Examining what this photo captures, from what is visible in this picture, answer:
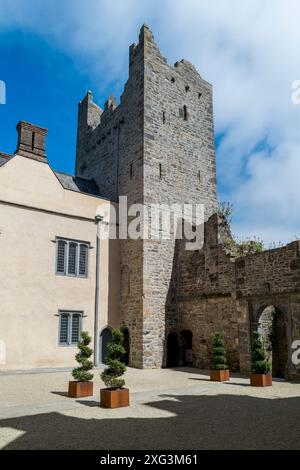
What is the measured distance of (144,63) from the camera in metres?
19.3

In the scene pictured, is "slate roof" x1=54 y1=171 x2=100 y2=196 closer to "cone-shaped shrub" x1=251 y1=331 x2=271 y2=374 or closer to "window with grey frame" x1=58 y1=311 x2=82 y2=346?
"window with grey frame" x1=58 y1=311 x2=82 y2=346

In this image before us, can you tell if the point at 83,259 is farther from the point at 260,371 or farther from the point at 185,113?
the point at 185,113

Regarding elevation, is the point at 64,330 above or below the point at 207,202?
below

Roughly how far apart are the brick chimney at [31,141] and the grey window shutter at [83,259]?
4.23m

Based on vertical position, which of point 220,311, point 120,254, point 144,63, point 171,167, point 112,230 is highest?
point 144,63

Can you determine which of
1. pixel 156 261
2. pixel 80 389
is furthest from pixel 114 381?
pixel 156 261

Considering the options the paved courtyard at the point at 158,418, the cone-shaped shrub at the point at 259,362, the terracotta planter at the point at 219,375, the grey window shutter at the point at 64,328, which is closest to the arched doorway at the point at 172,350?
the grey window shutter at the point at 64,328

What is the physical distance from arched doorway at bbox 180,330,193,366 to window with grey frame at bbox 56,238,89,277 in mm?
5279

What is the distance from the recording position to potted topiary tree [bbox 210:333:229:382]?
1249cm

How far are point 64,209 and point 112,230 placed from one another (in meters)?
2.77

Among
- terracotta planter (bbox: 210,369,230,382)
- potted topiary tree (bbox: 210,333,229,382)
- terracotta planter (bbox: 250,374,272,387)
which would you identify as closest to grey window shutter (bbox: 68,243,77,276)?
potted topiary tree (bbox: 210,333,229,382)

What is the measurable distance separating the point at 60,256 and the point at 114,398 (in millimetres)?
9291
